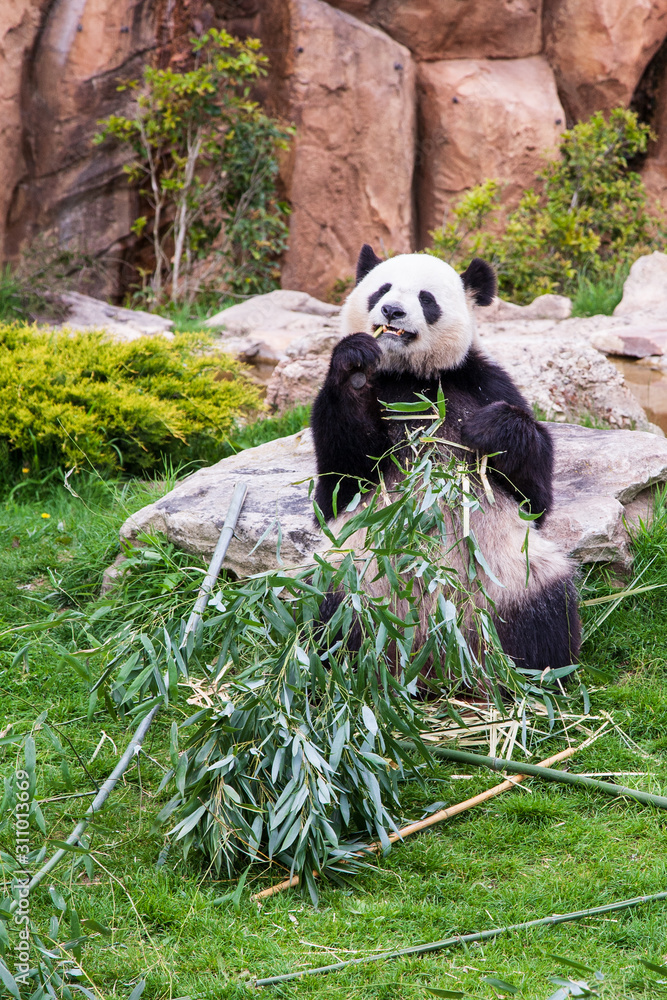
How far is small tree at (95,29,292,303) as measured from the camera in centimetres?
1066

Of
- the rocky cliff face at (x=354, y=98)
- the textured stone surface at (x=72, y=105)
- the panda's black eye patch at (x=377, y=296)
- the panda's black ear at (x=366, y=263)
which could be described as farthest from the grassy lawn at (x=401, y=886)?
the rocky cliff face at (x=354, y=98)

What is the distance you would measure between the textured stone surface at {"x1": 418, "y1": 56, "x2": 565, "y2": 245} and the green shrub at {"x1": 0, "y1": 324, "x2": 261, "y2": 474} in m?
6.97

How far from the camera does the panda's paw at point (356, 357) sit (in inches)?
137

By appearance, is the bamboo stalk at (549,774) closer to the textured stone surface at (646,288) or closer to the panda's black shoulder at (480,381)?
the panda's black shoulder at (480,381)

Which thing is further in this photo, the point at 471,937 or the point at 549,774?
the point at 549,774

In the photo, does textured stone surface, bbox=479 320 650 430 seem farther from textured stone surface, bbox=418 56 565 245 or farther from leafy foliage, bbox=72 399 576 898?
textured stone surface, bbox=418 56 565 245

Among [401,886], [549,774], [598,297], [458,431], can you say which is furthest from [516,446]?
[598,297]

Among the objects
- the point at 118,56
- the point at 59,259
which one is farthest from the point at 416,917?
the point at 118,56

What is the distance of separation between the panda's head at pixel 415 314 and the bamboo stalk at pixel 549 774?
1467mm

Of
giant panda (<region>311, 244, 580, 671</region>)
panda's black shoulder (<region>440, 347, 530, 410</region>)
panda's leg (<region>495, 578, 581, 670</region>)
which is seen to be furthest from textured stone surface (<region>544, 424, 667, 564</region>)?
panda's black shoulder (<region>440, 347, 530, 410</region>)

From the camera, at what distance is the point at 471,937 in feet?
8.07

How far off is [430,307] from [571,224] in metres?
7.48

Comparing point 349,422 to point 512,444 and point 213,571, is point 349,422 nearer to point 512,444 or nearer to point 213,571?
point 512,444

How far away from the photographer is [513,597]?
11.9 feet
